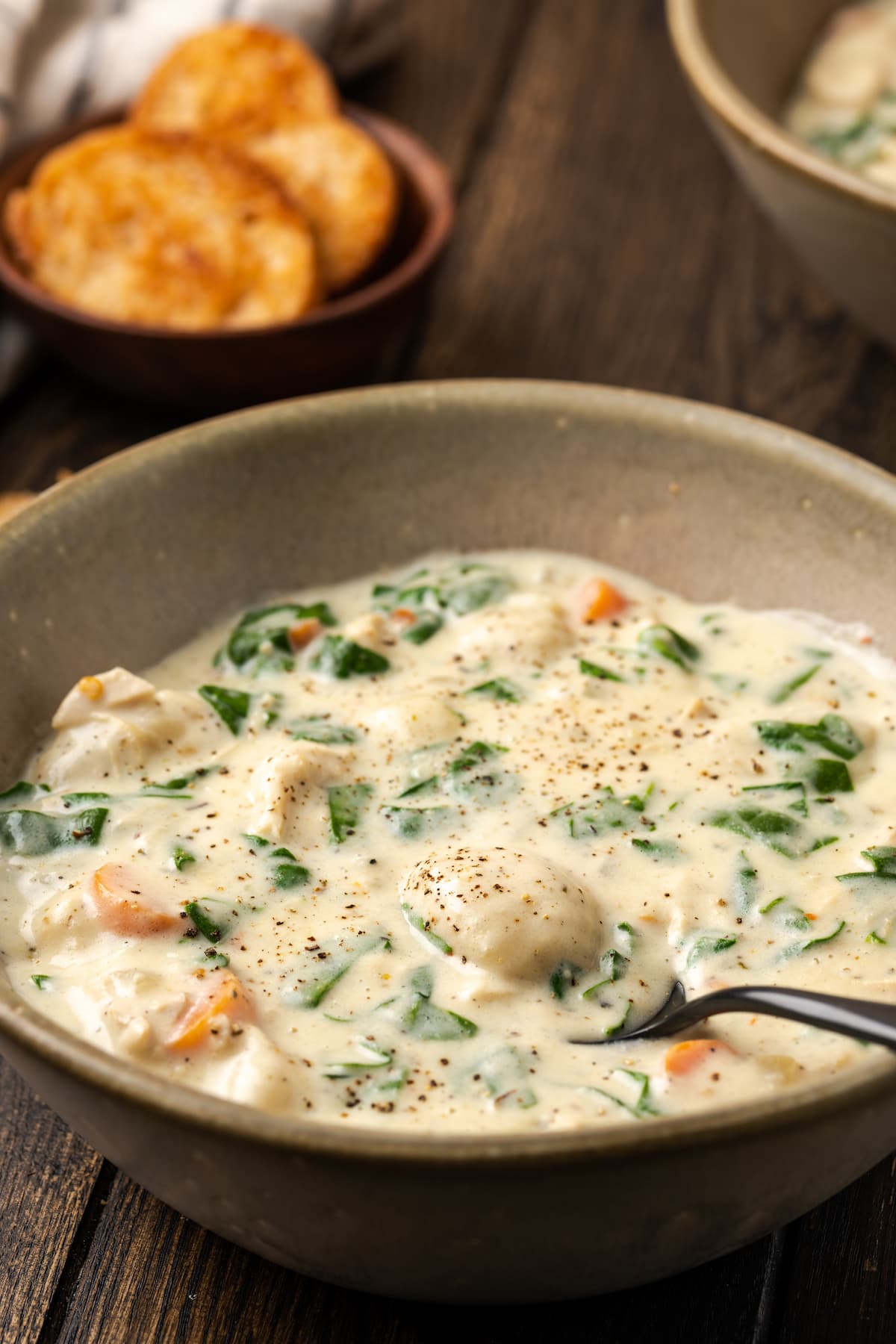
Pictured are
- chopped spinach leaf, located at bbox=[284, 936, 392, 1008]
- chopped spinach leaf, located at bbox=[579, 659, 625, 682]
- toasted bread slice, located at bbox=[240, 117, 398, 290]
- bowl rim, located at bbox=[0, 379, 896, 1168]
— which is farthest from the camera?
toasted bread slice, located at bbox=[240, 117, 398, 290]

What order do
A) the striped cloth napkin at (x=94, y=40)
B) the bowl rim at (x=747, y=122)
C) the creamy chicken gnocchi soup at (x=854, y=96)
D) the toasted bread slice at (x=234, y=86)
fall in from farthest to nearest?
1. the striped cloth napkin at (x=94, y=40)
2. the toasted bread slice at (x=234, y=86)
3. the creamy chicken gnocchi soup at (x=854, y=96)
4. the bowl rim at (x=747, y=122)

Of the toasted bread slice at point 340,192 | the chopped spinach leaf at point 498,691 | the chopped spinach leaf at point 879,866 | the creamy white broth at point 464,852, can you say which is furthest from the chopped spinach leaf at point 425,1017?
the toasted bread slice at point 340,192

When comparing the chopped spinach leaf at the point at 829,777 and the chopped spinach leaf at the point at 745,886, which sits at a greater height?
the chopped spinach leaf at the point at 829,777

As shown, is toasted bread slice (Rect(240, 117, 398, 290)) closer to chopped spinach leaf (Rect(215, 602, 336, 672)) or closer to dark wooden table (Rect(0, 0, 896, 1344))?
dark wooden table (Rect(0, 0, 896, 1344))

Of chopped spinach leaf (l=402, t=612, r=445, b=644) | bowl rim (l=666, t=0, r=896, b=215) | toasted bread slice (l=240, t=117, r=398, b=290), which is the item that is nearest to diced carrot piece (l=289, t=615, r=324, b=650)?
chopped spinach leaf (l=402, t=612, r=445, b=644)

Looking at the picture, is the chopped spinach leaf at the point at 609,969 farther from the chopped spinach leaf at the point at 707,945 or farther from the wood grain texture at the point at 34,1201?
the wood grain texture at the point at 34,1201

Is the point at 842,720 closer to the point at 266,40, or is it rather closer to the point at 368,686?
the point at 368,686
